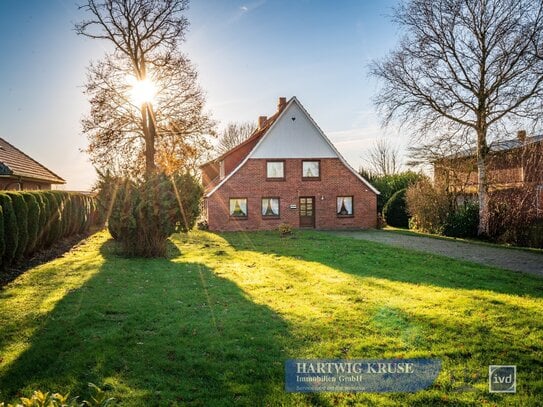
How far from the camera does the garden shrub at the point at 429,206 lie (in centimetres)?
2438

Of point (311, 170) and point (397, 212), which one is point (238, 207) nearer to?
point (311, 170)

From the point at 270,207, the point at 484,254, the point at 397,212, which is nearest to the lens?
the point at 484,254

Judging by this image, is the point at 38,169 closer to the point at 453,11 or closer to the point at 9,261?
the point at 9,261

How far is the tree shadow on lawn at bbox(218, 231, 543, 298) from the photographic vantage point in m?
9.77

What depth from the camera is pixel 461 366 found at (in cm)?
513

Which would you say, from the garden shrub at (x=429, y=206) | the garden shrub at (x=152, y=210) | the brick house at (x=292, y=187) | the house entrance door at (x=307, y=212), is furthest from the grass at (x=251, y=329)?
the house entrance door at (x=307, y=212)

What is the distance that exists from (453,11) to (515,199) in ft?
33.3

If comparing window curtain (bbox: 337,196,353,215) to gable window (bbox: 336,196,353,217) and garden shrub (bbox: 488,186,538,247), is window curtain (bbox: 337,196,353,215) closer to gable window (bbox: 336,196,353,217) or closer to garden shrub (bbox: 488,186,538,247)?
gable window (bbox: 336,196,353,217)

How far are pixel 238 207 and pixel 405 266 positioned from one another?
1649 centimetres

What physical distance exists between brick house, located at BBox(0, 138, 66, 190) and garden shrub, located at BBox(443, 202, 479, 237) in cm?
2532

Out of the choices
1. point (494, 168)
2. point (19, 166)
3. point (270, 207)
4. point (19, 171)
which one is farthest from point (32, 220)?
point (494, 168)

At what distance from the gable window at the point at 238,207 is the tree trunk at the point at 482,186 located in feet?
48.0

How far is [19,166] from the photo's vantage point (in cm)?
2422

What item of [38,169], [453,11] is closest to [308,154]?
[453,11]
